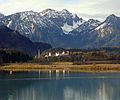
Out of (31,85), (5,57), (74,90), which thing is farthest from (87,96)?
(5,57)

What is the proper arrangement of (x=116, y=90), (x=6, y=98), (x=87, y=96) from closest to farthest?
(x=6, y=98), (x=87, y=96), (x=116, y=90)

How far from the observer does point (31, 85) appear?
319 ft

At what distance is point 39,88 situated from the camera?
91.8 m

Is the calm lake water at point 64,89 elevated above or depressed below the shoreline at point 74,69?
below

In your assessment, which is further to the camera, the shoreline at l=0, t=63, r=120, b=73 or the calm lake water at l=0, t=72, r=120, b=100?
the shoreline at l=0, t=63, r=120, b=73

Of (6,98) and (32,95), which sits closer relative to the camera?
(6,98)

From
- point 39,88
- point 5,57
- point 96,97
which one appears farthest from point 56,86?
point 5,57

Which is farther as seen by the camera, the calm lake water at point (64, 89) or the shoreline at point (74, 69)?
the shoreline at point (74, 69)

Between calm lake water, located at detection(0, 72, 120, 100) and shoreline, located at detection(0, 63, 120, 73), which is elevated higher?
shoreline, located at detection(0, 63, 120, 73)

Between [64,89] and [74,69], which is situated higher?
[74,69]

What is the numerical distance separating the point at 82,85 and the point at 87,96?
19692mm

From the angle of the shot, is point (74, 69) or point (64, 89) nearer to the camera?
point (64, 89)

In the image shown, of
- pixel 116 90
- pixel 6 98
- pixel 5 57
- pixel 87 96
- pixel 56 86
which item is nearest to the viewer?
pixel 6 98

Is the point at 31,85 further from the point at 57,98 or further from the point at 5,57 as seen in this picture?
the point at 5,57
